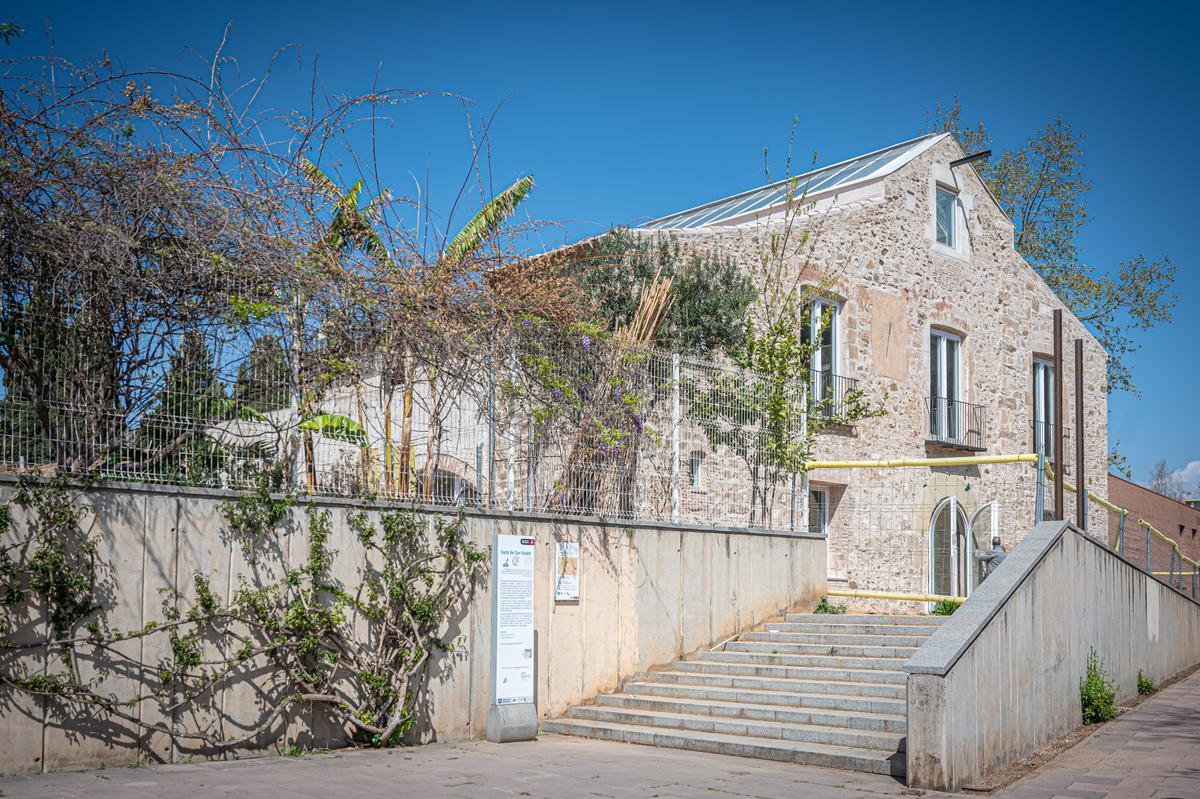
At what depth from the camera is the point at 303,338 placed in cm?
902

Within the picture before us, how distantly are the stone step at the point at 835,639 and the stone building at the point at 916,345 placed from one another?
5.97 ft

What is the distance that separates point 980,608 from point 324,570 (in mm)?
5123

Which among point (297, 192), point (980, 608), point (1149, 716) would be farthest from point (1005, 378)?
point (297, 192)

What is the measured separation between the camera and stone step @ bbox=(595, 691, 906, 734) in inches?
360

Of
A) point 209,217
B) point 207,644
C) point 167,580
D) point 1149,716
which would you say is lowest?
point 1149,716

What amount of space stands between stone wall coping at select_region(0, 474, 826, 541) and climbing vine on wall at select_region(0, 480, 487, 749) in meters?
0.09

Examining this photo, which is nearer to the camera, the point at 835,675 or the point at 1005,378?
the point at 835,675

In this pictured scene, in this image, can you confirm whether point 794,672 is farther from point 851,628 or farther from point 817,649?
point 851,628

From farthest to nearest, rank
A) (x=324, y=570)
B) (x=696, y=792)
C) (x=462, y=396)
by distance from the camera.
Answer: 1. (x=462, y=396)
2. (x=324, y=570)
3. (x=696, y=792)

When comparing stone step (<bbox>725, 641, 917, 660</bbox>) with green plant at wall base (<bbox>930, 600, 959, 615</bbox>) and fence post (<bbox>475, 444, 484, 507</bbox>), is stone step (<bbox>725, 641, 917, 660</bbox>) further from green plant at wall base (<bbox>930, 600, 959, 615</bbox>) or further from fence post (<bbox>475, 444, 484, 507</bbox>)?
fence post (<bbox>475, 444, 484, 507</bbox>)

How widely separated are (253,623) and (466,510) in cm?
223

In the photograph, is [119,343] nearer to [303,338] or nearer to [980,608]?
[303,338]

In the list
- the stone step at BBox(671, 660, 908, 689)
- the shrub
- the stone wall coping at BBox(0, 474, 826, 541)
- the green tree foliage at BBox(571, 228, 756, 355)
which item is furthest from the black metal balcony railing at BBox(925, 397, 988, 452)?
the stone step at BBox(671, 660, 908, 689)

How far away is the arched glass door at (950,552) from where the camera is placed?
14078 millimetres
